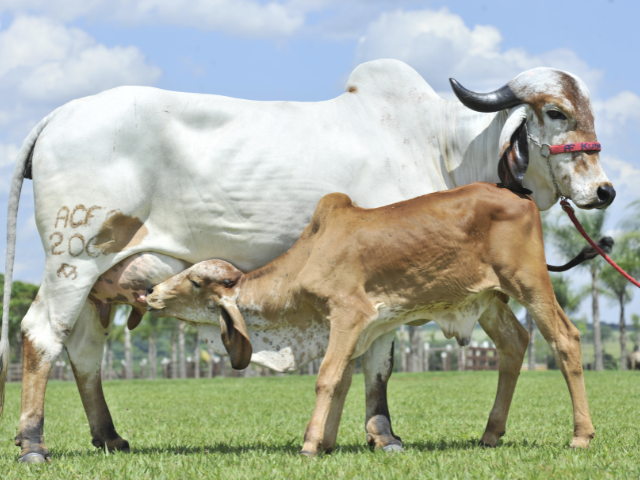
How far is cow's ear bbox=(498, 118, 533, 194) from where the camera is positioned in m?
5.09

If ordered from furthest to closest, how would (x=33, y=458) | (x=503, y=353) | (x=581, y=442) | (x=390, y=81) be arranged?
(x=390, y=81) → (x=503, y=353) → (x=33, y=458) → (x=581, y=442)

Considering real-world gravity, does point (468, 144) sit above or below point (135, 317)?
above

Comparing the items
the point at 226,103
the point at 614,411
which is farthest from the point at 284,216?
the point at 614,411

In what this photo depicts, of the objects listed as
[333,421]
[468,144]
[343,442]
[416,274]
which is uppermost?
[468,144]

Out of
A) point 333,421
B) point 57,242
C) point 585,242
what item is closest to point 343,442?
point 333,421

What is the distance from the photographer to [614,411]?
8453 millimetres

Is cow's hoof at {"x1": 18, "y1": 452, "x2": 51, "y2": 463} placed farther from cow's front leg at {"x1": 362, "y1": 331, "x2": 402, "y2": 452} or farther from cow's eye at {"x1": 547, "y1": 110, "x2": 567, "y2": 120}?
cow's eye at {"x1": 547, "y1": 110, "x2": 567, "y2": 120}

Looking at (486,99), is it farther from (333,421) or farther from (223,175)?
(333,421)

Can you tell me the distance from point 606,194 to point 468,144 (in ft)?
3.64

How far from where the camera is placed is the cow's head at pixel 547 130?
5.03 metres

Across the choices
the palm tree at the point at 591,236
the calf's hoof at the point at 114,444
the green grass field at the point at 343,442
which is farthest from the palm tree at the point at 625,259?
the calf's hoof at the point at 114,444

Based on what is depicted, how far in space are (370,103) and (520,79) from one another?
1.14 m

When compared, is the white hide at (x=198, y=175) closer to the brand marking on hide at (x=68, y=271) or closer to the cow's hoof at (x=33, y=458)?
the brand marking on hide at (x=68, y=271)

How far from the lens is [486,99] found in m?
5.17
